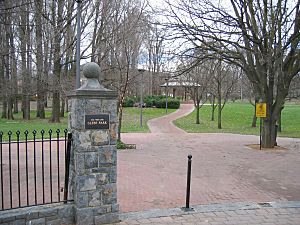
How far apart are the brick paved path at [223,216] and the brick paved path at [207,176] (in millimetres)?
468

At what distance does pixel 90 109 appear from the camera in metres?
5.00

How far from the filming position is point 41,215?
187 inches

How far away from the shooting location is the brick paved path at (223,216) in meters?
5.07

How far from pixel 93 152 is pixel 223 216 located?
2.43 m

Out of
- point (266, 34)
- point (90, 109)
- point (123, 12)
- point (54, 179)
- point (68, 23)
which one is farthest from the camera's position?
point (68, 23)

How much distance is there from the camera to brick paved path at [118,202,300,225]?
16.6 feet

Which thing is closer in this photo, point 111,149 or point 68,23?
point 111,149

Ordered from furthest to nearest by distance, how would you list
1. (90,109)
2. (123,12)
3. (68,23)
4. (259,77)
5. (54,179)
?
(68,23) → (123,12) → (259,77) → (54,179) → (90,109)

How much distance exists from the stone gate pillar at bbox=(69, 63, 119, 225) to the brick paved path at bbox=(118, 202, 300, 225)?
1.68 feet

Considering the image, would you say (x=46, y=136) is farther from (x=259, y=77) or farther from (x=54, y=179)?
(x=259, y=77)

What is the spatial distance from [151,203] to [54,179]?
3.01 m

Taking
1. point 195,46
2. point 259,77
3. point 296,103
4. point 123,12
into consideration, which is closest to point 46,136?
point 123,12

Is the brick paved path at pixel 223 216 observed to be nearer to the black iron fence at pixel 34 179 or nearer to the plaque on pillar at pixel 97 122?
the black iron fence at pixel 34 179

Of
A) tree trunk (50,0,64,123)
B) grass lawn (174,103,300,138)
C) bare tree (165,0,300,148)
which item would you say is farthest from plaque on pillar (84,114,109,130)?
grass lawn (174,103,300,138)
